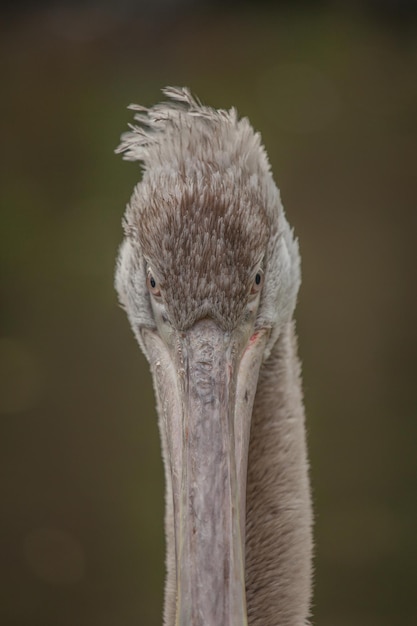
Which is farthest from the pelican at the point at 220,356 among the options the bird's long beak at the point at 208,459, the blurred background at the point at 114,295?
the blurred background at the point at 114,295

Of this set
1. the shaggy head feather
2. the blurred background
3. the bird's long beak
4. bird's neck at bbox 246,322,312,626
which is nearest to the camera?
the bird's long beak

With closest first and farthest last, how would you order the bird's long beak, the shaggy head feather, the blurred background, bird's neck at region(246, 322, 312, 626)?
the bird's long beak < the shaggy head feather < bird's neck at region(246, 322, 312, 626) < the blurred background

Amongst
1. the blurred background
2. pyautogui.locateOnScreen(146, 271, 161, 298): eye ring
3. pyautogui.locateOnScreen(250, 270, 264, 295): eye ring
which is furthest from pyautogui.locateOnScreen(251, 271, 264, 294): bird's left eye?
the blurred background

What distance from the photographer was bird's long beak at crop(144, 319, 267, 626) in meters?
1.45

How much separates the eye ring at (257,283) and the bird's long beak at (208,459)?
66mm

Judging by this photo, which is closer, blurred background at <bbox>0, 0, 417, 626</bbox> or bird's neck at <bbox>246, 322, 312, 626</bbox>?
bird's neck at <bbox>246, 322, 312, 626</bbox>

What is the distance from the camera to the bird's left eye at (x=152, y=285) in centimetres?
165

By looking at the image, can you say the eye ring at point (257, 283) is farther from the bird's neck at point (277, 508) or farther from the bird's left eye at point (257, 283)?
the bird's neck at point (277, 508)

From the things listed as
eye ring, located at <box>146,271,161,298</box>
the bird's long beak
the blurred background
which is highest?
the blurred background

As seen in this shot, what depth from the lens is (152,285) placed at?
1.67 m

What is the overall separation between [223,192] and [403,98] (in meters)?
3.22

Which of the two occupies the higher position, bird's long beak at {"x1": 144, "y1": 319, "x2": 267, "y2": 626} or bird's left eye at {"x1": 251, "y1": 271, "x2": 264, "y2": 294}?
bird's left eye at {"x1": 251, "y1": 271, "x2": 264, "y2": 294}

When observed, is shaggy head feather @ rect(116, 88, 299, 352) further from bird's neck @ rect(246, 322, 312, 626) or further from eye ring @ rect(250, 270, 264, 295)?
bird's neck @ rect(246, 322, 312, 626)

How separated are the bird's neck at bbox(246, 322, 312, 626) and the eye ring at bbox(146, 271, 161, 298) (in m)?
0.32
